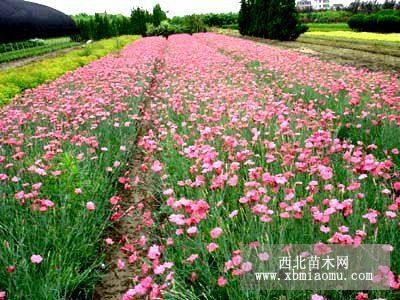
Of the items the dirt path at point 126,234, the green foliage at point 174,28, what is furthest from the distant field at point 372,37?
→ the dirt path at point 126,234

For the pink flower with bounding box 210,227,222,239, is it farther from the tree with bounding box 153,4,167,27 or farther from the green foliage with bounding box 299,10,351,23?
the green foliage with bounding box 299,10,351,23

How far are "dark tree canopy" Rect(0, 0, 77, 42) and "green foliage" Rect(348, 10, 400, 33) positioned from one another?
34701mm

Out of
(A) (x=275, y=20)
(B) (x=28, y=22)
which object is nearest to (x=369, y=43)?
(A) (x=275, y=20)

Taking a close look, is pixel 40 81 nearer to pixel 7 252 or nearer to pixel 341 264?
pixel 7 252

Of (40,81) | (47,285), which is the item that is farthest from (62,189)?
(40,81)

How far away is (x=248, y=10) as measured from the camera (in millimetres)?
38938

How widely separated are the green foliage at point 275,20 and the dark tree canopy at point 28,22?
22.5 metres

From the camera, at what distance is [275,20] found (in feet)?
102

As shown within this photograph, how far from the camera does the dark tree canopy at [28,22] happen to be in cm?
3415

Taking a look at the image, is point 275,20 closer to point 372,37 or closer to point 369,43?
point 372,37

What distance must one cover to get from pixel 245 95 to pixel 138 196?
394 cm

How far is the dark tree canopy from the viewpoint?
3415 cm

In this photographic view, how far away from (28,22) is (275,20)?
25079mm

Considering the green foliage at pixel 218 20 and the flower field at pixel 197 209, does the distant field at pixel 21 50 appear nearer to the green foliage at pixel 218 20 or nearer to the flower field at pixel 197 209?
the flower field at pixel 197 209
